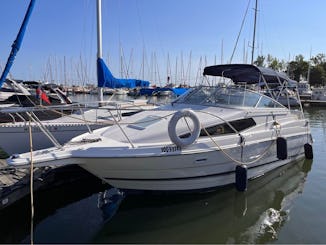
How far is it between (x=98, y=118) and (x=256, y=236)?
5.94 m

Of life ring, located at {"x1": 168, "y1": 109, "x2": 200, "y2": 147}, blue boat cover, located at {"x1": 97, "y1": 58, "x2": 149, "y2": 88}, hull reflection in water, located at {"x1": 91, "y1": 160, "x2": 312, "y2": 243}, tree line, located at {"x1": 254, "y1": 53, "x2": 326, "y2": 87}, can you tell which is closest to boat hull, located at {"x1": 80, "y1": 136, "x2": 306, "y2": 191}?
life ring, located at {"x1": 168, "y1": 109, "x2": 200, "y2": 147}

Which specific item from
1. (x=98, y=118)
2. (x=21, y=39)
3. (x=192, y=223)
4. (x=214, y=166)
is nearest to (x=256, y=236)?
(x=192, y=223)

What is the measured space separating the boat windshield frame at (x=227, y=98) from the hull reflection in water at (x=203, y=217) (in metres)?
2.08

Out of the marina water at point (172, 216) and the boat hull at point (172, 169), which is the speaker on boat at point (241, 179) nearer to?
the boat hull at point (172, 169)

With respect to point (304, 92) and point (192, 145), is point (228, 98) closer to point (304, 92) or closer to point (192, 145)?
point (192, 145)

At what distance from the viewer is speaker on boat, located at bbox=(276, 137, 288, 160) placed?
747 centimetres

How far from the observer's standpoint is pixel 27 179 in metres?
6.22

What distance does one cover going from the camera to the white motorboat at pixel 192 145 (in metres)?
5.54

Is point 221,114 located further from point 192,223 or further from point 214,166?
point 192,223

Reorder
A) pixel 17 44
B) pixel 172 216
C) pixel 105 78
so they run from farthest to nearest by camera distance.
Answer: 1. pixel 105 78
2. pixel 17 44
3. pixel 172 216

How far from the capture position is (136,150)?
558cm

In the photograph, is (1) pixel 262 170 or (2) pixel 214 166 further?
(1) pixel 262 170

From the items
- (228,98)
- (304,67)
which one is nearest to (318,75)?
(304,67)

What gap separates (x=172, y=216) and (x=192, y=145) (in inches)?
54.6
